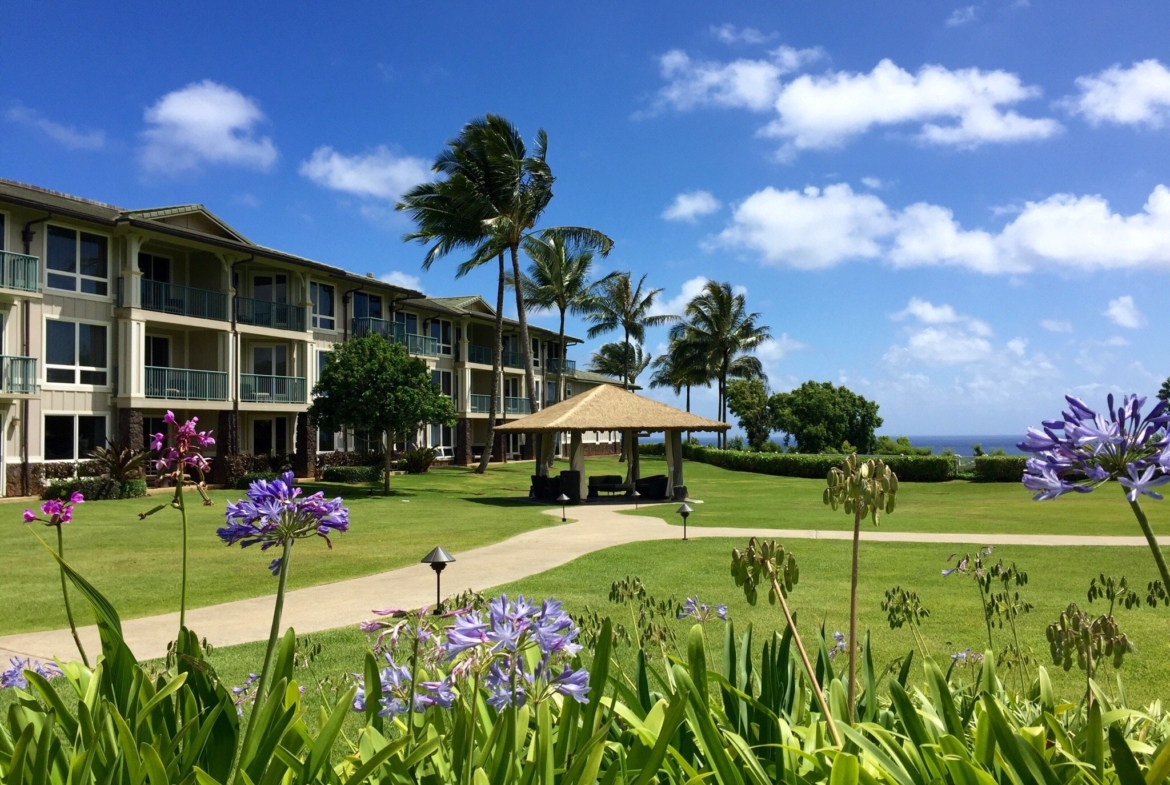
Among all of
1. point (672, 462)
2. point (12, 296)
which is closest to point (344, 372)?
point (12, 296)

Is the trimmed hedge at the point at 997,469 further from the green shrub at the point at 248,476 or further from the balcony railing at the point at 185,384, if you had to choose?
the balcony railing at the point at 185,384

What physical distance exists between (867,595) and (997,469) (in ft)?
106

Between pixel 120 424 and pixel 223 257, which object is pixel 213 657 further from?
pixel 223 257

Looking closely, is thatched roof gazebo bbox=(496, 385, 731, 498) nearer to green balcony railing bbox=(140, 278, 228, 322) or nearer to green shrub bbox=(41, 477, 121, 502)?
green shrub bbox=(41, 477, 121, 502)

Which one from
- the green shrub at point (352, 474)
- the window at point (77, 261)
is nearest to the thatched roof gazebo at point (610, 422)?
the green shrub at point (352, 474)

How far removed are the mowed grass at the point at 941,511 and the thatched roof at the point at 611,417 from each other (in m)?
2.72

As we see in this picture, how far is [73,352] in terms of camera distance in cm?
2633

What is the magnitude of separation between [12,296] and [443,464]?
74.4 ft

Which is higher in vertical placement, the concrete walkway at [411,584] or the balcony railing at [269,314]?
the balcony railing at [269,314]

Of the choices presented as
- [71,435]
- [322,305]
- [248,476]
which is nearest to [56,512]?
[248,476]

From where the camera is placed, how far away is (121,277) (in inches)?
1075

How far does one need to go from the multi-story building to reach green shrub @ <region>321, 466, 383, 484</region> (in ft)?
3.20

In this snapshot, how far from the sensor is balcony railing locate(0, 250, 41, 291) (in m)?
23.8

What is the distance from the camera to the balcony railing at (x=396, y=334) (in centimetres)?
3744
